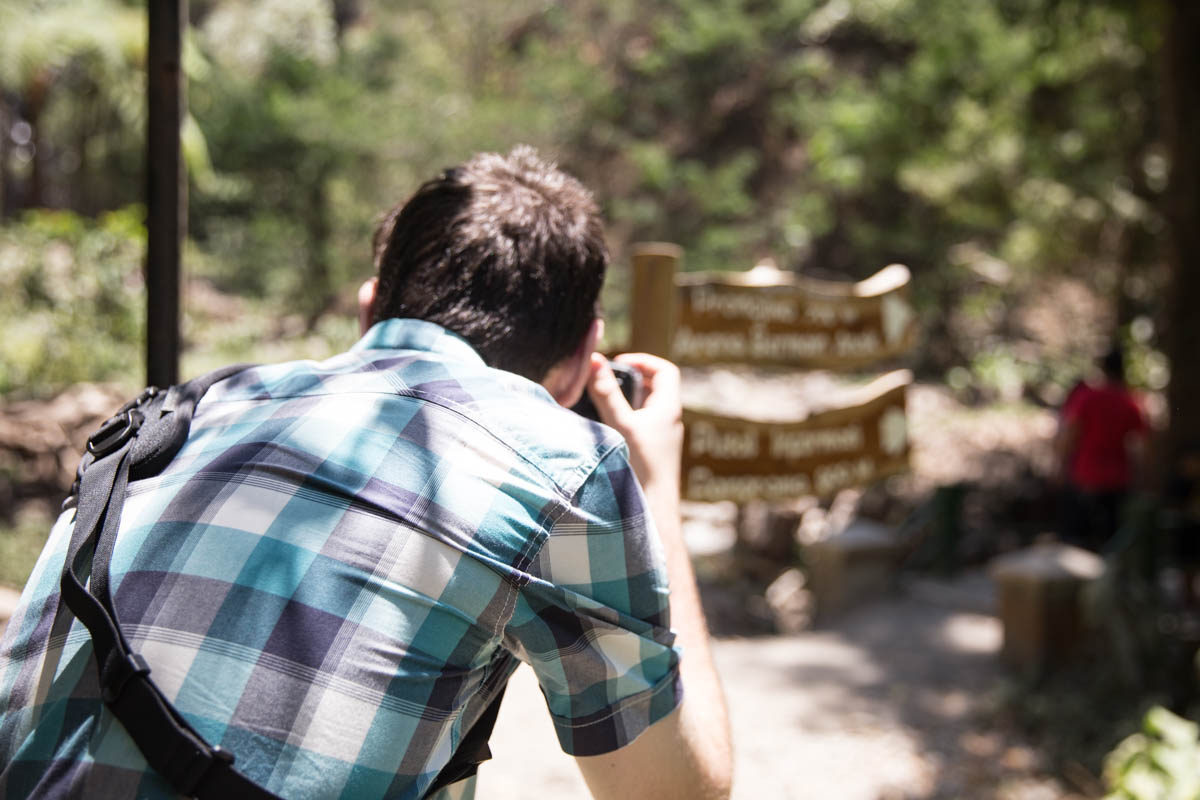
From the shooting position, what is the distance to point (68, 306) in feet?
30.1

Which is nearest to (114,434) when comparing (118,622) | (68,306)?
(118,622)

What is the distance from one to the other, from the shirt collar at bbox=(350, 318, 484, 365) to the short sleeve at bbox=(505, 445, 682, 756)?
0.25 m

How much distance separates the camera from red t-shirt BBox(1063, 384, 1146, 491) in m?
6.61

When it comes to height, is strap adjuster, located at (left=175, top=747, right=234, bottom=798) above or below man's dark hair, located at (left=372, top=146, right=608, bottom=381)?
below

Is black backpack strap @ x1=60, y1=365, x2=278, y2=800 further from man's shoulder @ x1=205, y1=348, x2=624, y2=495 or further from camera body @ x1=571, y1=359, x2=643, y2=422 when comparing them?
camera body @ x1=571, y1=359, x2=643, y2=422

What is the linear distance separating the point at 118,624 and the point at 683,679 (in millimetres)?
665

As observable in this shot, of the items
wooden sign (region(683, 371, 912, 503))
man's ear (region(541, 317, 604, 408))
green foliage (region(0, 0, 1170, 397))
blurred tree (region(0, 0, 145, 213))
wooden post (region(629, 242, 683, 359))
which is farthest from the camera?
green foliage (region(0, 0, 1170, 397))

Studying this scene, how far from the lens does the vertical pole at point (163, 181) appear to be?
2221mm

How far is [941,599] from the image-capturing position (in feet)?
22.7

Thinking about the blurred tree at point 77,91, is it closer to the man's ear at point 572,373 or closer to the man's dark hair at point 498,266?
the man's dark hair at point 498,266

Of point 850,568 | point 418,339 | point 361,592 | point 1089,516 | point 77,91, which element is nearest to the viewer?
point 361,592

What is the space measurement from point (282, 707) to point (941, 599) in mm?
6544

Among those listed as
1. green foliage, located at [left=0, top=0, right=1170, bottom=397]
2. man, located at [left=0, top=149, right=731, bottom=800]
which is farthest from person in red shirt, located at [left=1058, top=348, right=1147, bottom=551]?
man, located at [left=0, top=149, right=731, bottom=800]

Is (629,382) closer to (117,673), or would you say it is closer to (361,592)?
(361,592)
